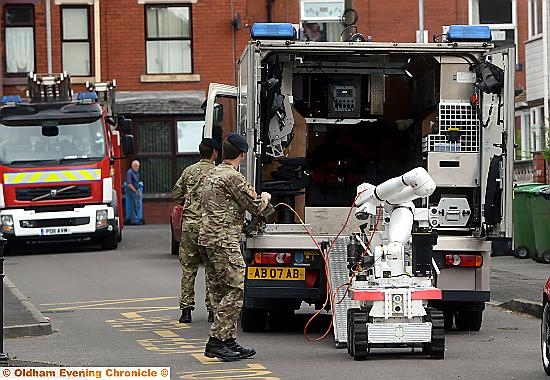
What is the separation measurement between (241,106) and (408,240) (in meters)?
3.18

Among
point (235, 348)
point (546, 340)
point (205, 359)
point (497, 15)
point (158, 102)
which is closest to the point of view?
point (546, 340)

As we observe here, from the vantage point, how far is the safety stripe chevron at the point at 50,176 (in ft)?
88.1

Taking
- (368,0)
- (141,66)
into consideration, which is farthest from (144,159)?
(368,0)

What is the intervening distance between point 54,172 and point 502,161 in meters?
14.6

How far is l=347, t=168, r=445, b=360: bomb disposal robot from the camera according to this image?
11.5 m

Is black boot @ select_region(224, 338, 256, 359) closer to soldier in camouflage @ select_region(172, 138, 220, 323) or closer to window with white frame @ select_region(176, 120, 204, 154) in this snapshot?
soldier in camouflage @ select_region(172, 138, 220, 323)

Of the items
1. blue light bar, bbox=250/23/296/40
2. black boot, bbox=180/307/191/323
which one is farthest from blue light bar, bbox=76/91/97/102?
blue light bar, bbox=250/23/296/40

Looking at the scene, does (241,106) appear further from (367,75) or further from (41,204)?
(41,204)

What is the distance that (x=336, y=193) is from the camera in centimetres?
1556

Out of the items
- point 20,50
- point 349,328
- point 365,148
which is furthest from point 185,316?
point 20,50

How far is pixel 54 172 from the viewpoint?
88.5ft

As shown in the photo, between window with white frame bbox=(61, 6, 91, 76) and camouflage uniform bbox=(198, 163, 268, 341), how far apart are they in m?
27.5

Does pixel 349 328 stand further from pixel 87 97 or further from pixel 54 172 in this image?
pixel 87 97

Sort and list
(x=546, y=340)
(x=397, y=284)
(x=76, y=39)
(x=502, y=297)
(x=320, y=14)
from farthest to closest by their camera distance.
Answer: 1. (x=76, y=39)
2. (x=320, y=14)
3. (x=502, y=297)
4. (x=397, y=284)
5. (x=546, y=340)
